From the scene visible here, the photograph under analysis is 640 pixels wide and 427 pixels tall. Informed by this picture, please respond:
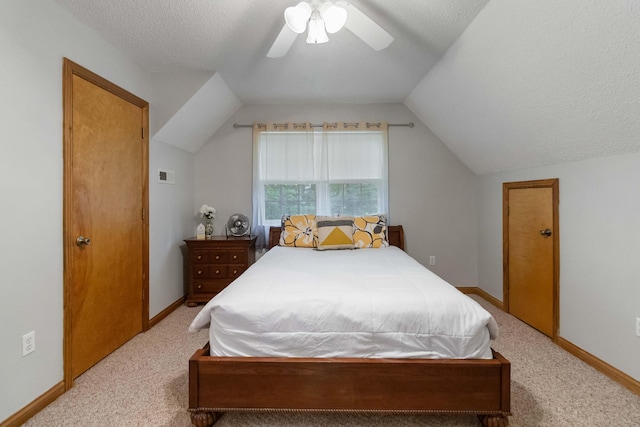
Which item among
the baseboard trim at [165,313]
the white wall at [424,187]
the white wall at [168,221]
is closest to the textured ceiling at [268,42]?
the white wall at [424,187]

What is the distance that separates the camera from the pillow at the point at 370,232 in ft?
10.7

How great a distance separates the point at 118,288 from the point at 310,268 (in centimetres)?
153

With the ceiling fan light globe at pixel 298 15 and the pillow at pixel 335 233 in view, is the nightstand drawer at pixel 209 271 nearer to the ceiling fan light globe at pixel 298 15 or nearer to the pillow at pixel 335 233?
the pillow at pixel 335 233

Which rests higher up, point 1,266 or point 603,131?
point 603,131

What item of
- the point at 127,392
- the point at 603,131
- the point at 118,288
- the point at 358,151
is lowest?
the point at 127,392

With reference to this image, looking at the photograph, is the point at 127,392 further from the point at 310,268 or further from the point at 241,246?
the point at 241,246

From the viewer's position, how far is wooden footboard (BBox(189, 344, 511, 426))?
1447 millimetres

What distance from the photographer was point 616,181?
1984 mm

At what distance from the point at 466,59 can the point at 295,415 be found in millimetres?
2660

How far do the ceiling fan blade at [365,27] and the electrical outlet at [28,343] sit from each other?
240 centimetres

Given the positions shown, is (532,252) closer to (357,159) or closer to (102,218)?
(357,159)

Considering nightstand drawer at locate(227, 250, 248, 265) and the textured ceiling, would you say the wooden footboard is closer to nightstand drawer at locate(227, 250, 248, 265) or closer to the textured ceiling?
nightstand drawer at locate(227, 250, 248, 265)

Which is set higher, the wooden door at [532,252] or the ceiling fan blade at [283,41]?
the ceiling fan blade at [283,41]

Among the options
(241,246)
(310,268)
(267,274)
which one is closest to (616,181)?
(310,268)
